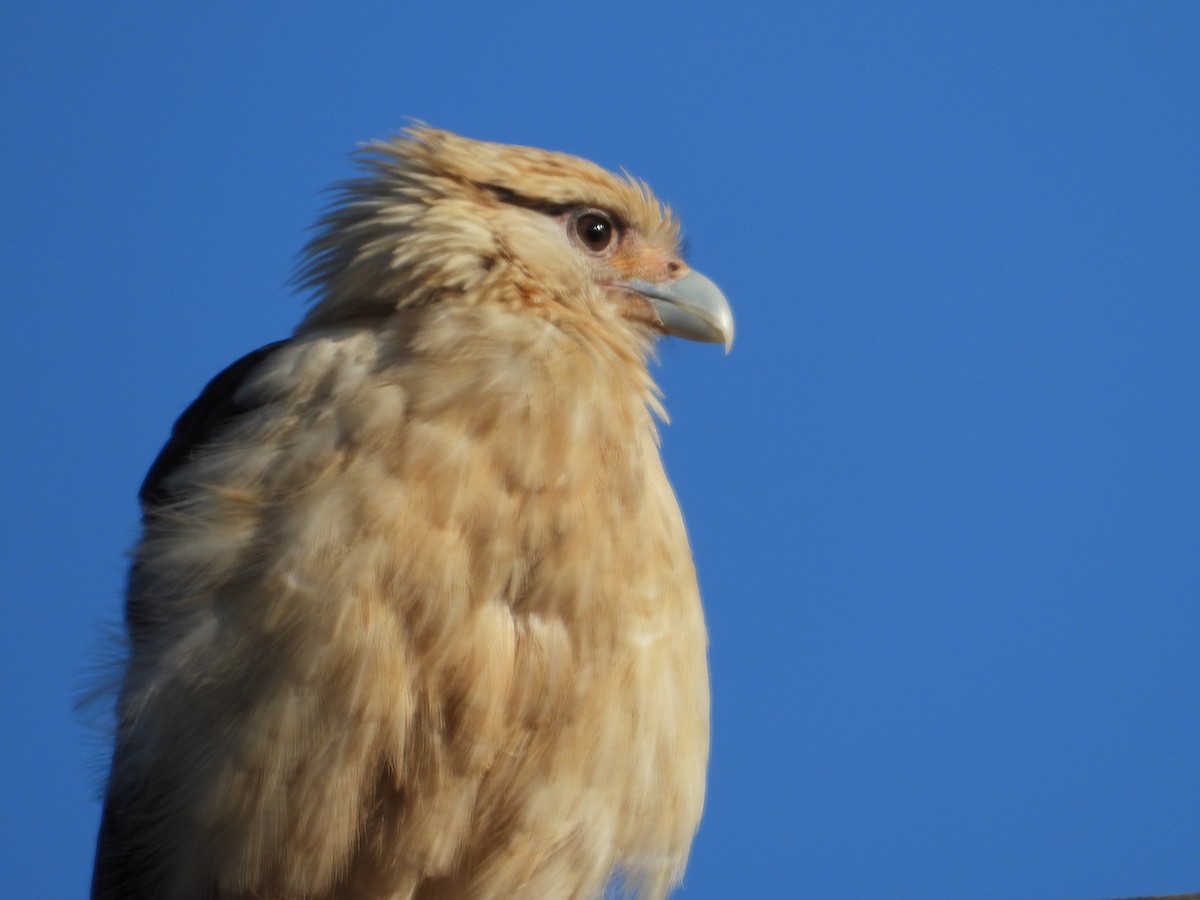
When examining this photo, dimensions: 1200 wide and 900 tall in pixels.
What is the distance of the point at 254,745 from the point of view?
3.23 metres

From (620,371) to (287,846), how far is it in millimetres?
1524

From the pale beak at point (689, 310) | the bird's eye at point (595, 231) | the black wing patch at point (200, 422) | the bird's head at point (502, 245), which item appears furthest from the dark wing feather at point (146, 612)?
the pale beak at point (689, 310)

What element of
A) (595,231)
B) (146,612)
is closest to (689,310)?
(595,231)

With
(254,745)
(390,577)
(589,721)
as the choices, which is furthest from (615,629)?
(254,745)

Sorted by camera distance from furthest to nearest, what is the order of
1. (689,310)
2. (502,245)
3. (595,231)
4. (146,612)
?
1. (689,310)
2. (595,231)
3. (502,245)
4. (146,612)

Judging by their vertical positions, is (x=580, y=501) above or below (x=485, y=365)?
below

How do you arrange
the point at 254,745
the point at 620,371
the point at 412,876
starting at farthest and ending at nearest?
the point at 620,371
the point at 412,876
the point at 254,745

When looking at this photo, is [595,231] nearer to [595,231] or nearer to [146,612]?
[595,231]

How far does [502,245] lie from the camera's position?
389cm

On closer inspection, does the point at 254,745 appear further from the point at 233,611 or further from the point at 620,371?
the point at 620,371

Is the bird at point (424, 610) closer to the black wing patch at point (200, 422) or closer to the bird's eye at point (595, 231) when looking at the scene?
the black wing patch at point (200, 422)

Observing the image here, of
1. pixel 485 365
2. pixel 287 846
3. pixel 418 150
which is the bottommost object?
pixel 287 846

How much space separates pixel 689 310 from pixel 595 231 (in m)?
0.40

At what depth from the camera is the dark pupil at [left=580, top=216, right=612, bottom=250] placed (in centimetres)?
420
